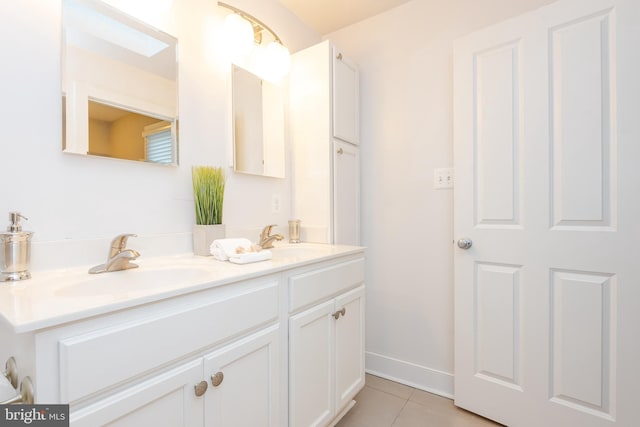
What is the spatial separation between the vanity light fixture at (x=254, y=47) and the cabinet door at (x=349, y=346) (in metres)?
1.32

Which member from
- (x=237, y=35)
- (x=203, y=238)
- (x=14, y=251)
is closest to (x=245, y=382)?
(x=203, y=238)

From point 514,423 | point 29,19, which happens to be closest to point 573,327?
point 514,423

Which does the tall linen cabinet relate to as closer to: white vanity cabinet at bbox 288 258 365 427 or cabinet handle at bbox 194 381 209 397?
white vanity cabinet at bbox 288 258 365 427

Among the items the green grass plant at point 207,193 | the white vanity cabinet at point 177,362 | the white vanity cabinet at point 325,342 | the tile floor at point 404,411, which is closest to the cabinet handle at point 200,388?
the white vanity cabinet at point 177,362

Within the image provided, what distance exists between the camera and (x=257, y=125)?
166 cm

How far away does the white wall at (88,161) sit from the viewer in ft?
2.89

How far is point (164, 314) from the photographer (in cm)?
70

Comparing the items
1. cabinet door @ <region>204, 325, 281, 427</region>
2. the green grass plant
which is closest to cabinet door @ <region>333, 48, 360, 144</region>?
the green grass plant

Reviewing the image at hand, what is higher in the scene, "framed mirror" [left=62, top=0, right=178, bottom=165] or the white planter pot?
"framed mirror" [left=62, top=0, right=178, bottom=165]

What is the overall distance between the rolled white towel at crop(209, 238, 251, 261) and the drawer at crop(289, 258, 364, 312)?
0.25 metres

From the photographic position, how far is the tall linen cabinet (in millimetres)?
1736

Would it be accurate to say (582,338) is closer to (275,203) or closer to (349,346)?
(349,346)

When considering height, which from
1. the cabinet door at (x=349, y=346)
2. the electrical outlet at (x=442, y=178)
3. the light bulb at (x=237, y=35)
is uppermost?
the light bulb at (x=237, y=35)

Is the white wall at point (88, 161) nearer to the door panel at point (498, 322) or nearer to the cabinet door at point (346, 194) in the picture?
the cabinet door at point (346, 194)
